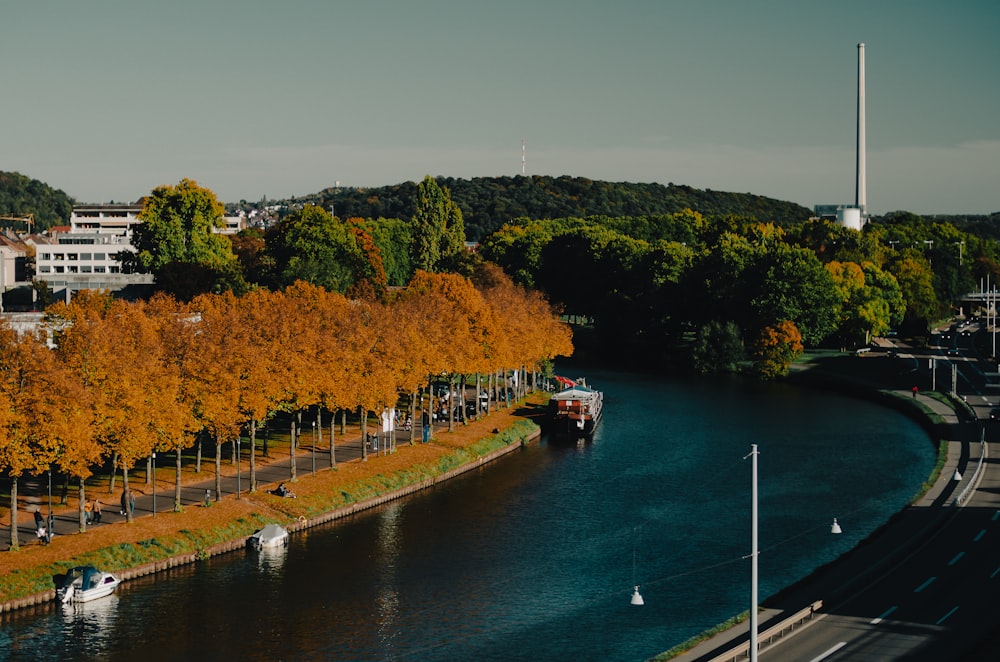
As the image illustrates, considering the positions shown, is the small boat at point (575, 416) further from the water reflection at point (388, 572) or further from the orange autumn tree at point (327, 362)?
the water reflection at point (388, 572)

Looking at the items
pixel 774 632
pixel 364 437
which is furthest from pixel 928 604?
pixel 364 437

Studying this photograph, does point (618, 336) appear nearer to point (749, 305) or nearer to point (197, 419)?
point (749, 305)

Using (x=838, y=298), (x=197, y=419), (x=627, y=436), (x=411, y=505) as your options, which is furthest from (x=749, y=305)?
(x=197, y=419)

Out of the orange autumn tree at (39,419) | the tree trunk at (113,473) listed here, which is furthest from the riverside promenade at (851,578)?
the tree trunk at (113,473)

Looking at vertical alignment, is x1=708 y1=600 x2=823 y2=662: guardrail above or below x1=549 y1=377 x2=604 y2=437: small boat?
below

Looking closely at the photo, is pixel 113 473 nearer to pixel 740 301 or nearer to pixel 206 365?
pixel 206 365

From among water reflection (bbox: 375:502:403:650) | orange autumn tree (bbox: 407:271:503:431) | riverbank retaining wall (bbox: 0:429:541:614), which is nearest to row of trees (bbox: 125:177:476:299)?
orange autumn tree (bbox: 407:271:503:431)

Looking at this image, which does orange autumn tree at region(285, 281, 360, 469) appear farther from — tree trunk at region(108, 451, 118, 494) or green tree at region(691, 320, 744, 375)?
green tree at region(691, 320, 744, 375)
